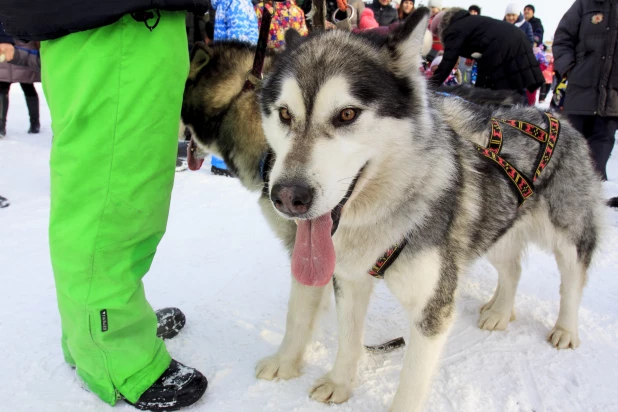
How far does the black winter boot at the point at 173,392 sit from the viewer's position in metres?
1.72

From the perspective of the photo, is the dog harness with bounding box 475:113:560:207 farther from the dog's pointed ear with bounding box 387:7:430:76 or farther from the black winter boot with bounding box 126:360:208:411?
the black winter boot with bounding box 126:360:208:411

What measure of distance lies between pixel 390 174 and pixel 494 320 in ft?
4.77

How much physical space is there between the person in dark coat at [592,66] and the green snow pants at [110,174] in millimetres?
4353

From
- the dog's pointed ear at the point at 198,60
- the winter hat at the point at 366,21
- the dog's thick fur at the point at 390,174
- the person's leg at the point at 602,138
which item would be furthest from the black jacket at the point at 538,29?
the dog's pointed ear at the point at 198,60

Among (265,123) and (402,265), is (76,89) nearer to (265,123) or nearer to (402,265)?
(265,123)

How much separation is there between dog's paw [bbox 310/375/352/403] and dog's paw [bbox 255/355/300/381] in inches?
5.7

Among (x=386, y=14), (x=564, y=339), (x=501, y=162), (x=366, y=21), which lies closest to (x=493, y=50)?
(x=366, y=21)

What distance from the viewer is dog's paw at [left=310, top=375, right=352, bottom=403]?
1.87 m

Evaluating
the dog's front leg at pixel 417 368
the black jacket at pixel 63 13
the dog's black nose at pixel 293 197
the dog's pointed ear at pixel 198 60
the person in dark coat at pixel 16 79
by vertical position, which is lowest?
the person in dark coat at pixel 16 79

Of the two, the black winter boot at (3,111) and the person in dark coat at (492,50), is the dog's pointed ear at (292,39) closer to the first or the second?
the person in dark coat at (492,50)

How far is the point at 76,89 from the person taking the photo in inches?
58.0

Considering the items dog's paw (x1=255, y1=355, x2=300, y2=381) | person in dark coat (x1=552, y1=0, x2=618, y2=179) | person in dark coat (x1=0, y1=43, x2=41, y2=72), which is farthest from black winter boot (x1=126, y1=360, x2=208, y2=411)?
person in dark coat (x1=0, y1=43, x2=41, y2=72)

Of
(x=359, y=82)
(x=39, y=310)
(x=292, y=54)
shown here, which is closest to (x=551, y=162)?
(x=359, y=82)

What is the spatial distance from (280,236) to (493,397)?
1.16m
